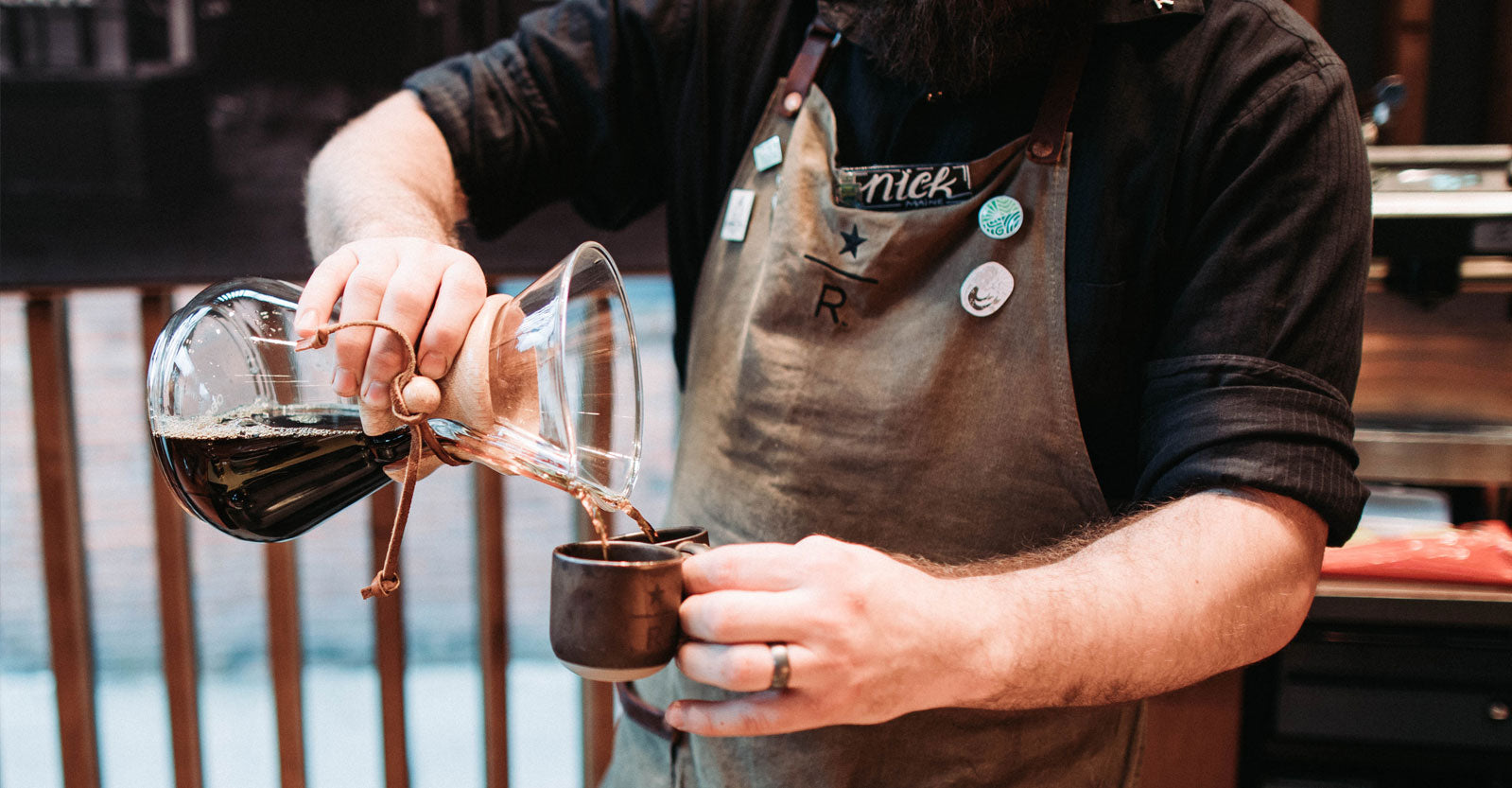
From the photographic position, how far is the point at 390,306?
746mm

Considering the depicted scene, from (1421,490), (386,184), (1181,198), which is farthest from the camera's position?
(1421,490)

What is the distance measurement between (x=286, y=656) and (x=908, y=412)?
154 cm

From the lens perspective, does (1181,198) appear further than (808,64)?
No

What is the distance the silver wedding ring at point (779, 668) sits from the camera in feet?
2.17

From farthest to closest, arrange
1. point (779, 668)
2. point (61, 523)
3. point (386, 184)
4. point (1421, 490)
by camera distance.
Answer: point (61, 523)
point (1421, 490)
point (386, 184)
point (779, 668)

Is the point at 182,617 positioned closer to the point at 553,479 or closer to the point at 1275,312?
the point at 553,479

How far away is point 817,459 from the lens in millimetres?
1027

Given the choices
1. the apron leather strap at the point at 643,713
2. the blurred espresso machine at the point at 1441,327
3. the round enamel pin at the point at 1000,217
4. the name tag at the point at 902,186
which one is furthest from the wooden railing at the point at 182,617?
the blurred espresso machine at the point at 1441,327

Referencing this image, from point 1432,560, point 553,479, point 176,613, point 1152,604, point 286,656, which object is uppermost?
point 553,479

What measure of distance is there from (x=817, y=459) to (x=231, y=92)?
1.44 metres

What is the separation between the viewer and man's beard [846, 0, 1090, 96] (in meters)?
0.98

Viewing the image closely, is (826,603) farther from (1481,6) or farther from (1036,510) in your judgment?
(1481,6)

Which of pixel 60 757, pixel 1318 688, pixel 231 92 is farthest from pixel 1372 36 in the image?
pixel 60 757

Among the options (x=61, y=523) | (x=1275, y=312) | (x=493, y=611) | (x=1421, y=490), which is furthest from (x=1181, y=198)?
(x=61, y=523)
